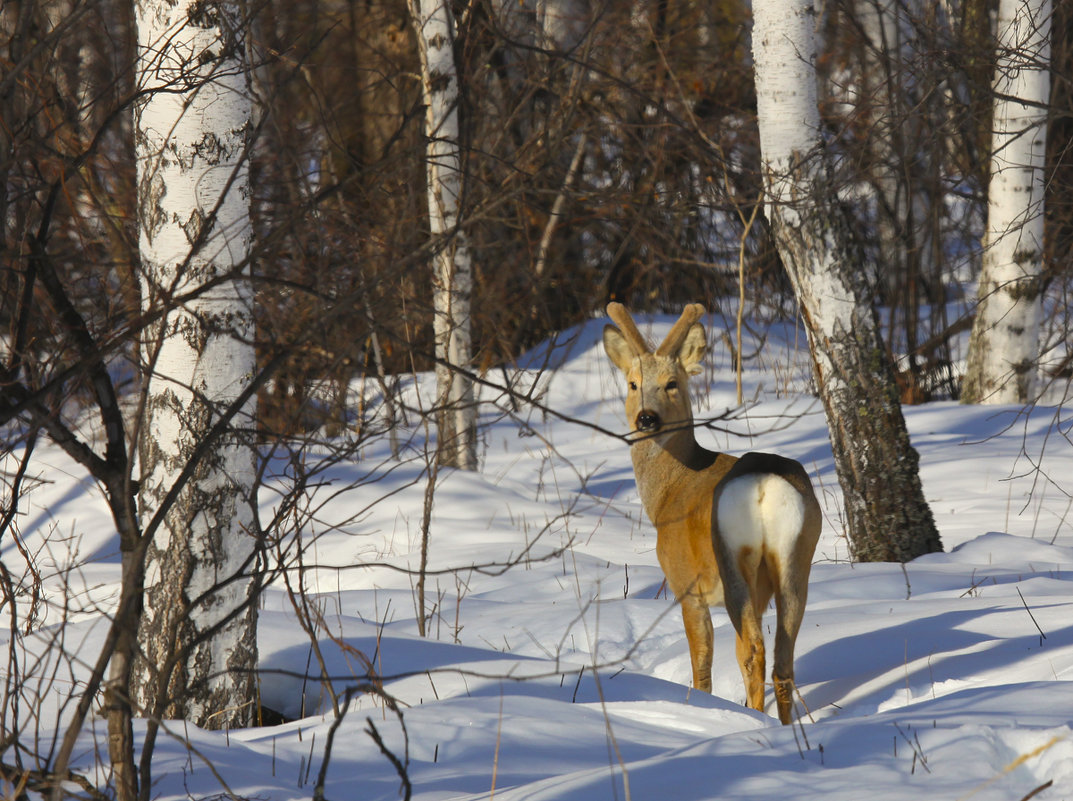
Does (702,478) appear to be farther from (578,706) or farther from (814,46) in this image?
(814,46)

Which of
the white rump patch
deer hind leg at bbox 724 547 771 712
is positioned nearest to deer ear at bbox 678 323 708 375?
the white rump patch

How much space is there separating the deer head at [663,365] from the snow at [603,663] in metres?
0.43

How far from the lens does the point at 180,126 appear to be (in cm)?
353

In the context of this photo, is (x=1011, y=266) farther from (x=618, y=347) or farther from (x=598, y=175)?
(x=618, y=347)

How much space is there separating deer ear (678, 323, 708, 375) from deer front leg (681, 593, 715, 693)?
0.95m

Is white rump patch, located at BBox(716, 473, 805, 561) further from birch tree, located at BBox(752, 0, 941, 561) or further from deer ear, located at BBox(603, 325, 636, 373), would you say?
birch tree, located at BBox(752, 0, 941, 561)

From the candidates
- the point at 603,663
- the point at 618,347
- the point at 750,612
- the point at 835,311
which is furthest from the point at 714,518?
the point at 835,311

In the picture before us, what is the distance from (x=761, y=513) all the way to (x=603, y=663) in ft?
2.52

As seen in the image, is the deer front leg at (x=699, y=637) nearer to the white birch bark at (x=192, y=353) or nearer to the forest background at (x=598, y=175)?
the white birch bark at (x=192, y=353)

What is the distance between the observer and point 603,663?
3.84 m

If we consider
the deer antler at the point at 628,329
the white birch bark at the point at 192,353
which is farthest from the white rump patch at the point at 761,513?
the white birch bark at the point at 192,353

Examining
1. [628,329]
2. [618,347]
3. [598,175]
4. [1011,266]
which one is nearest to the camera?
[628,329]

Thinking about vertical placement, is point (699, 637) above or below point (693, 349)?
below

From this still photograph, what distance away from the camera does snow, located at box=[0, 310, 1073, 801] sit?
228 cm
